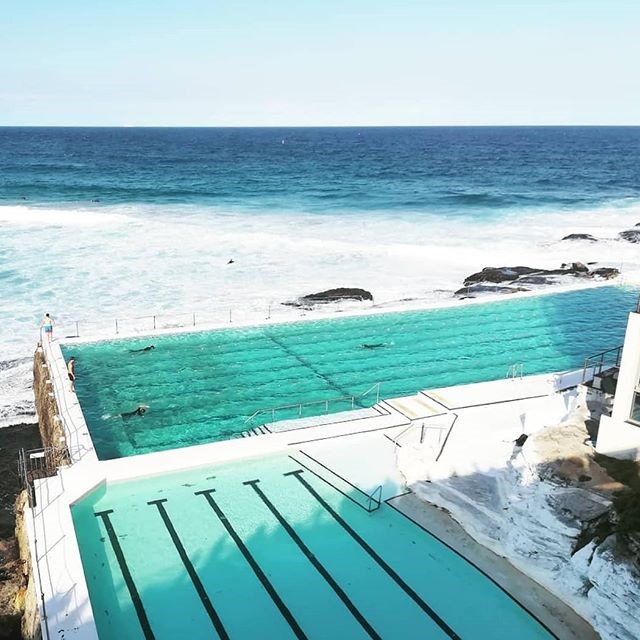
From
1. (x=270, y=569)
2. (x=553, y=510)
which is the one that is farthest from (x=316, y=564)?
(x=553, y=510)

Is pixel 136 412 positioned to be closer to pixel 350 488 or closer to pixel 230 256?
pixel 350 488

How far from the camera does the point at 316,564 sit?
9945 mm

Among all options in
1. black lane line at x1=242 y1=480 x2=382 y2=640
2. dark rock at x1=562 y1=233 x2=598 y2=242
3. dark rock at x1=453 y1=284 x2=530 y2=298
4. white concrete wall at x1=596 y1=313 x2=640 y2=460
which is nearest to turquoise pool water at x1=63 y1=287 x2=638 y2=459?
black lane line at x1=242 y1=480 x2=382 y2=640

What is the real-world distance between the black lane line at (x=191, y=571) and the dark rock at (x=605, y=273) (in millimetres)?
25529

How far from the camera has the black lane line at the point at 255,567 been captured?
8816mm

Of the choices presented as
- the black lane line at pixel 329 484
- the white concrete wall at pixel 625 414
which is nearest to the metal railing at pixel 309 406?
the black lane line at pixel 329 484

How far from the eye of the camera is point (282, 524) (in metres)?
10.9

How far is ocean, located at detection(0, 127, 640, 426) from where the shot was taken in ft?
86.5

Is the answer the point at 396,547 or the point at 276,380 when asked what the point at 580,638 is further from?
the point at 276,380

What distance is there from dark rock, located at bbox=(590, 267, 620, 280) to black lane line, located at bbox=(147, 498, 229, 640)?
25.5 meters

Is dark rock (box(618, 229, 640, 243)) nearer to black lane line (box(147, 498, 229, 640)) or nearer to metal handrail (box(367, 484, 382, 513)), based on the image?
metal handrail (box(367, 484, 382, 513))

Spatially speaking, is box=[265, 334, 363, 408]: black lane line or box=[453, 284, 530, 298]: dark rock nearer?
box=[265, 334, 363, 408]: black lane line

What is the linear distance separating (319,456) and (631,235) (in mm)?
35651

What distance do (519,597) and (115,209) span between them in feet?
149
